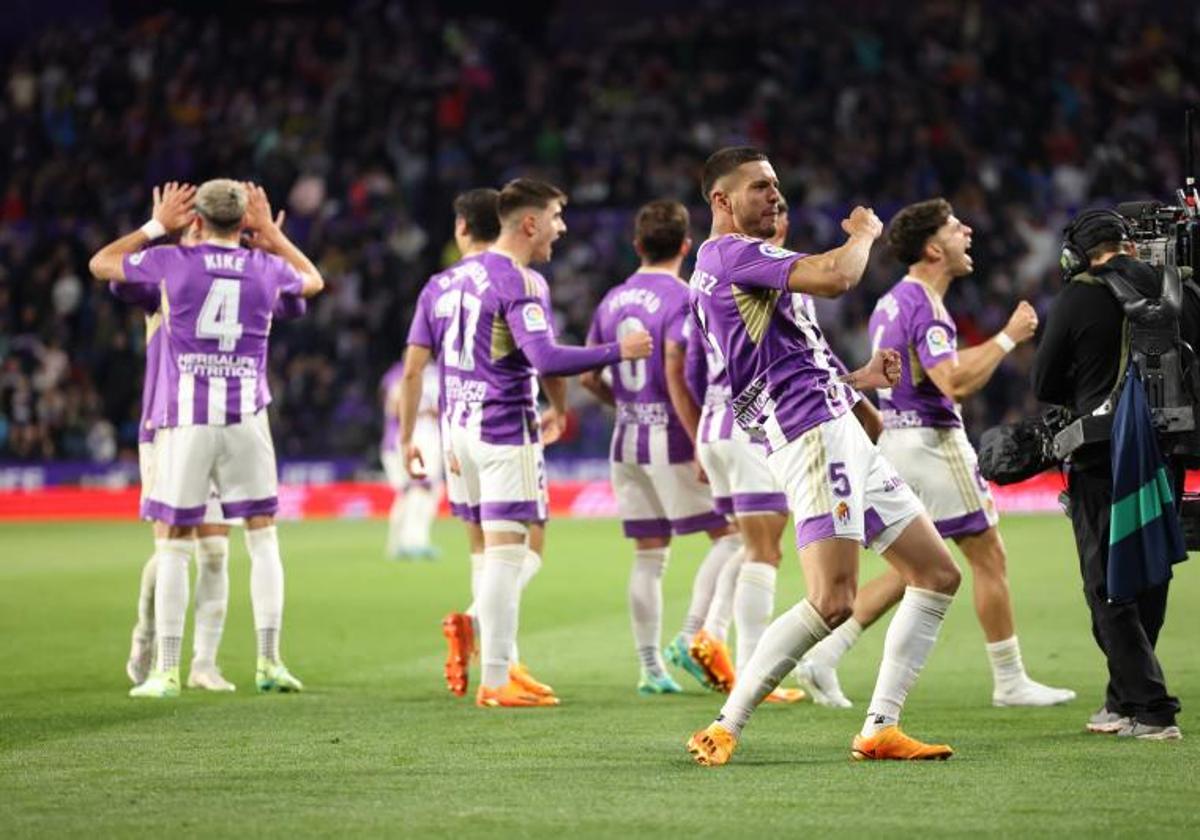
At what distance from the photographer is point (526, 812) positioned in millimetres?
6242

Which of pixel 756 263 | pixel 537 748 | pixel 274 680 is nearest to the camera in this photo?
pixel 756 263

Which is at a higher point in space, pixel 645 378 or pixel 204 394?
pixel 645 378

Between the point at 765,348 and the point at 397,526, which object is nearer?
the point at 765,348

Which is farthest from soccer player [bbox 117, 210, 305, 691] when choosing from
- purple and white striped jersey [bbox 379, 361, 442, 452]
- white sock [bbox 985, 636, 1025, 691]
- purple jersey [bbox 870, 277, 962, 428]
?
purple and white striped jersey [bbox 379, 361, 442, 452]

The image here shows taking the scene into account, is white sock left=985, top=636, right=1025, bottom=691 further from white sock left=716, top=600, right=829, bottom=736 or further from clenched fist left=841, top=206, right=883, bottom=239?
clenched fist left=841, top=206, right=883, bottom=239

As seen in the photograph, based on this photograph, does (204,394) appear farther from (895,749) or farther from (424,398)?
(424,398)

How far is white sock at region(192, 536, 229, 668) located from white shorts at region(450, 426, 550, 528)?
1678mm

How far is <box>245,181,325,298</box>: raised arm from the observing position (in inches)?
420

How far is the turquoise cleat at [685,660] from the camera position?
1011 centimetres

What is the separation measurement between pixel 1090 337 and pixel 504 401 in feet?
10.5

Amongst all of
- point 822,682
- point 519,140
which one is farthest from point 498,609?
point 519,140

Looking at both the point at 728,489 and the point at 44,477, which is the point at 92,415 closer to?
the point at 44,477

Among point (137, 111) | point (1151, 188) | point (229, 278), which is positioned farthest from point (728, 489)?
point (137, 111)

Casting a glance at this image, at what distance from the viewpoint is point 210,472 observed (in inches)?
401
